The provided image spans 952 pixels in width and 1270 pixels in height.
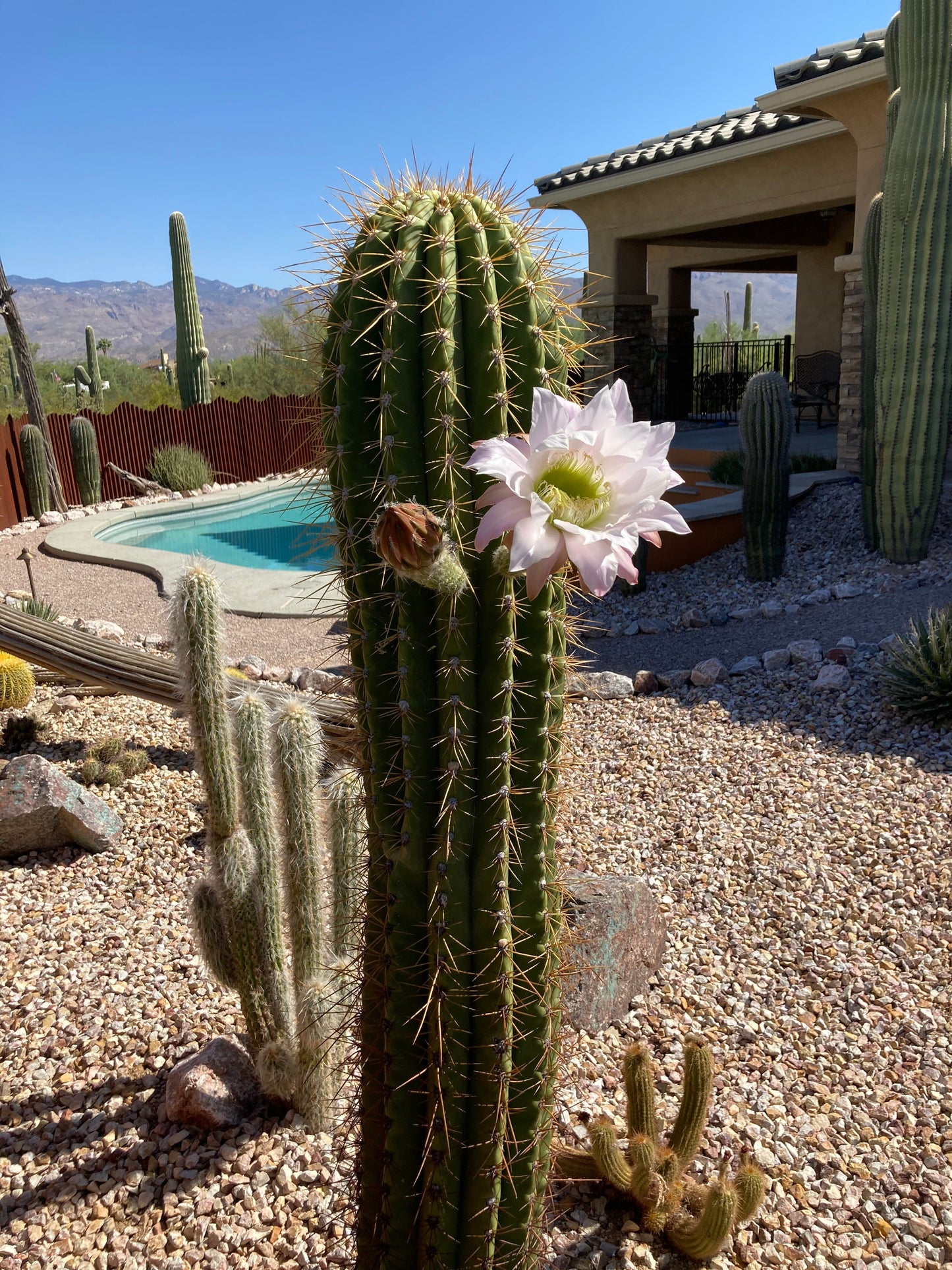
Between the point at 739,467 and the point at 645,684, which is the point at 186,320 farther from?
the point at 645,684

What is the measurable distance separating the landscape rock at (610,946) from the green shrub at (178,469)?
15537 mm

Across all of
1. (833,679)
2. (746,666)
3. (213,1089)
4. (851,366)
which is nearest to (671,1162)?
(213,1089)

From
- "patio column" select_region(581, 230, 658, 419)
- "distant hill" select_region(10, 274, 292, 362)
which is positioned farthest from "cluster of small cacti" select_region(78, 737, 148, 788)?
"distant hill" select_region(10, 274, 292, 362)

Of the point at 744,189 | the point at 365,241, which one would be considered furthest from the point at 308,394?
the point at 744,189

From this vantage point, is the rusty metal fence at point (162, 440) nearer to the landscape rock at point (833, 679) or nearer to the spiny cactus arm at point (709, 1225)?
the landscape rock at point (833, 679)

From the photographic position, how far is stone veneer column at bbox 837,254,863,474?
9.96m

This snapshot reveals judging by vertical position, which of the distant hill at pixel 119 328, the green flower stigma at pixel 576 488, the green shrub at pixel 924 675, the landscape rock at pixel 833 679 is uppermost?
the distant hill at pixel 119 328

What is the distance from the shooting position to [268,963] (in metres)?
2.70

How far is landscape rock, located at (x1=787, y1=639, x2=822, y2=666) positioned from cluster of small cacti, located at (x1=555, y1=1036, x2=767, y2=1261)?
168 inches

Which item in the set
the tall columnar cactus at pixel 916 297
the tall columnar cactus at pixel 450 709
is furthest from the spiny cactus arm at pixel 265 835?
the tall columnar cactus at pixel 916 297

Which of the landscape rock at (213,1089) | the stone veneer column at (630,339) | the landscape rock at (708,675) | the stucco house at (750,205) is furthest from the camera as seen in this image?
the stone veneer column at (630,339)

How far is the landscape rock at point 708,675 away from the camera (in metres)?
6.19

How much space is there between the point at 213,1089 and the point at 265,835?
0.70 metres

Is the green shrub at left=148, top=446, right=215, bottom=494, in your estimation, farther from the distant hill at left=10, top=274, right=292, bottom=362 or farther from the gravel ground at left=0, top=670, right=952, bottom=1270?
the distant hill at left=10, top=274, right=292, bottom=362
